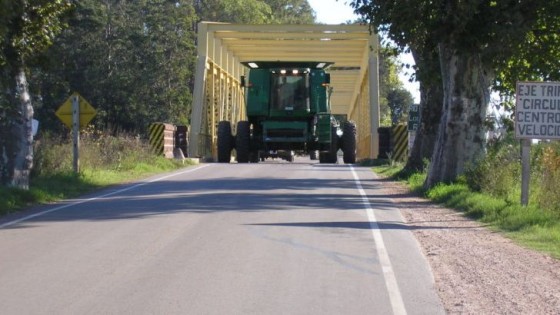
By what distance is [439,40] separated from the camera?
2095 cm

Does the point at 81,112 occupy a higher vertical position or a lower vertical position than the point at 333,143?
higher

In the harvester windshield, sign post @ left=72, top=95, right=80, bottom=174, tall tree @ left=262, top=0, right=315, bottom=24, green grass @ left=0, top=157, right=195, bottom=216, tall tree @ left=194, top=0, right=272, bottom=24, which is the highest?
tall tree @ left=262, top=0, right=315, bottom=24

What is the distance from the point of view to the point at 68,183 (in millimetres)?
23469

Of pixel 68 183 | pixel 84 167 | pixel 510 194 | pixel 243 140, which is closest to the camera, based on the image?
pixel 510 194

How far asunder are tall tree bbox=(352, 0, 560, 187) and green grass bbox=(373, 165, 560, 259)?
103cm

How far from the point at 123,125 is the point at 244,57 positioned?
907 centimetres

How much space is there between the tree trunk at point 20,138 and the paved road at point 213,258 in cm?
217

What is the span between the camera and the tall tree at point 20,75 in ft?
64.7

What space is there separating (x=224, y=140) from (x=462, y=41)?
16451mm

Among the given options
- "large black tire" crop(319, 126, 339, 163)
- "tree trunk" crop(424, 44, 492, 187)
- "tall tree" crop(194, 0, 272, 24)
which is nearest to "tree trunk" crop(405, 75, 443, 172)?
"large black tire" crop(319, 126, 339, 163)

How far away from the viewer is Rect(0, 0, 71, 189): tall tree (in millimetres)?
19719

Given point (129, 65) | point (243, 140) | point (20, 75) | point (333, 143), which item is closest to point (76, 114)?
point (20, 75)

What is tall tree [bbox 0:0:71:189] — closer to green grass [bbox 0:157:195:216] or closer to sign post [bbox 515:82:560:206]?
green grass [bbox 0:157:195:216]

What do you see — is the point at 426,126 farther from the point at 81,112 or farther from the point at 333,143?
the point at 81,112
